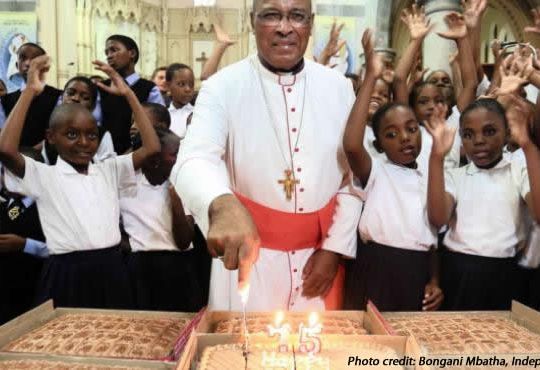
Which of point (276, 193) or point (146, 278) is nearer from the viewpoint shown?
point (276, 193)

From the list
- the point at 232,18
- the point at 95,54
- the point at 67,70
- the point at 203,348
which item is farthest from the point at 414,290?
the point at 232,18

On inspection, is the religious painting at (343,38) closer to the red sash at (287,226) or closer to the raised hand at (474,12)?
the raised hand at (474,12)

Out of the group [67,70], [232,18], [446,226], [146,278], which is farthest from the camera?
[232,18]

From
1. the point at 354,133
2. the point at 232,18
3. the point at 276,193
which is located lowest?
the point at 276,193

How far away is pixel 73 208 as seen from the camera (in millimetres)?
2971

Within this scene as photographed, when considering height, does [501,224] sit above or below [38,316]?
above

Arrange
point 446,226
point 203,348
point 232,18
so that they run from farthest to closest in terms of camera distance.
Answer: point 232,18, point 446,226, point 203,348

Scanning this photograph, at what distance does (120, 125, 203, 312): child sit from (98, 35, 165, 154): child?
5.05 feet

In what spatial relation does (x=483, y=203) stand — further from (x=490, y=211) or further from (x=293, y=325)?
(x=293, y=325)

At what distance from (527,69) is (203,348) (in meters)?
2.88

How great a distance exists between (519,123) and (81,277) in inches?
98.5

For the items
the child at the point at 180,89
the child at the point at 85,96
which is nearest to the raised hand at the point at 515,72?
the child at the point at 85,96

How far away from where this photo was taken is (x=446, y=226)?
3027mm

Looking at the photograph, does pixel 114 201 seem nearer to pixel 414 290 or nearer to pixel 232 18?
pixel 414 290
